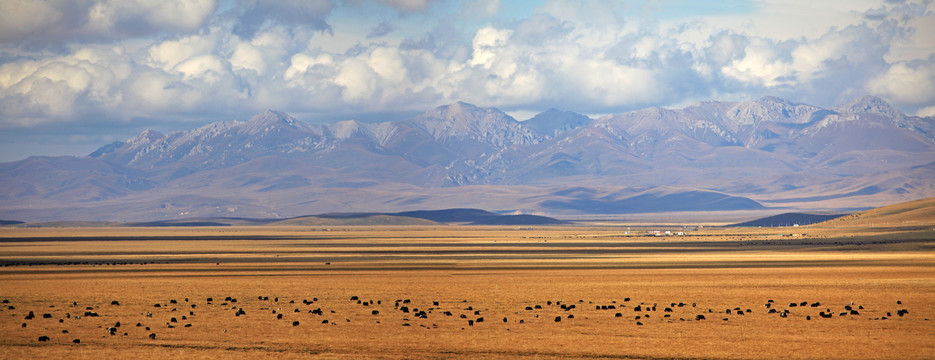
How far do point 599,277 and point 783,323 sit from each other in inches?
1078

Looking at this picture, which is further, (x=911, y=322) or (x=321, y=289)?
(x=321, y=289)

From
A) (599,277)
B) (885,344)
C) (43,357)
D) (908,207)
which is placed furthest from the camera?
(908,207)

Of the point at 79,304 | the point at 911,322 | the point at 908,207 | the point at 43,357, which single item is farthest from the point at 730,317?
the point at 908,207

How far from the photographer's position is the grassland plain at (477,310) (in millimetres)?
32312

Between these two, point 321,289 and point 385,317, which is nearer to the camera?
point 385,317

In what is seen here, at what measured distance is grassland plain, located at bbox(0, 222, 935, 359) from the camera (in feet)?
106

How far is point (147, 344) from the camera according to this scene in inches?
1298

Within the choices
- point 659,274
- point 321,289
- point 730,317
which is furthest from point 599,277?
point 730,317

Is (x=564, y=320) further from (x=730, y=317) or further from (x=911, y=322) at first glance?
(x=911, y=322)

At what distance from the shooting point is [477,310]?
4334 cm

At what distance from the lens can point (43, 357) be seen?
1188 inches

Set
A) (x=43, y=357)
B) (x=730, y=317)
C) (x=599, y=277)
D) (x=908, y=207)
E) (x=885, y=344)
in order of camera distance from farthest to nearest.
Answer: (x=908, y=207), (x=599, y=277), (x=730, y=317), (x=885, y=344), (x=43, y=357)

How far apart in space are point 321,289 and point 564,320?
19.5 meters

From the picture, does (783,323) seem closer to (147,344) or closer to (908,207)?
(147,344)
